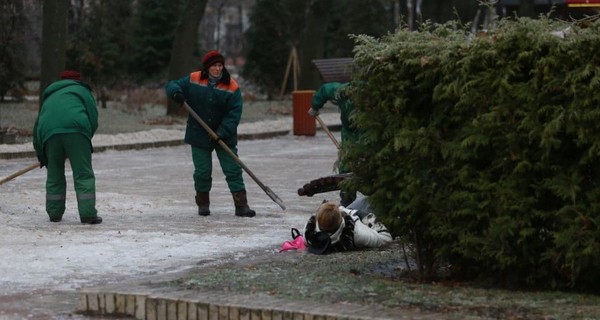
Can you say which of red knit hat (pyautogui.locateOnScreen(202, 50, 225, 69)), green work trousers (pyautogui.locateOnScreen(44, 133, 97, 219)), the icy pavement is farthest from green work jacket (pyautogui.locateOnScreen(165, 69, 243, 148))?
green work trousers (pyautogui.locateOnScreen(44, 133, 97, 219))

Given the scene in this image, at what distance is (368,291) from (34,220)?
19.2 feet

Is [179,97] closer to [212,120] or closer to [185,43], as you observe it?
[212,120]

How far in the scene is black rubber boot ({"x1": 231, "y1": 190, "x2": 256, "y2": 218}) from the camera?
14227 mm

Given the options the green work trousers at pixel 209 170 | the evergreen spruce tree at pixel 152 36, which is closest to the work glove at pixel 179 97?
the green work trousers at pixel 209 170

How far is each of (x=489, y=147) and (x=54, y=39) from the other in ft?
66.4

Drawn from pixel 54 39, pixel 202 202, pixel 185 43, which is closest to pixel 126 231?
pixel 202 202

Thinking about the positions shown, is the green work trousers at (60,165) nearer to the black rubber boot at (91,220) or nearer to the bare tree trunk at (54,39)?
the black rubber boot at (91,220)

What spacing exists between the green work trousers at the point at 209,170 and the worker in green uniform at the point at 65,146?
1.22m

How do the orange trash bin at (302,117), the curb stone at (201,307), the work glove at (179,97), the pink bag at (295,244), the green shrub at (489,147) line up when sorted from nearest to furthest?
the curb stone at (201,307) → the green shrub at (489,147) → the pink bag at (295,244) → the work glove at (179,97) → the orange trash bin at (302,117)

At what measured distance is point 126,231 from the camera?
1259 cm

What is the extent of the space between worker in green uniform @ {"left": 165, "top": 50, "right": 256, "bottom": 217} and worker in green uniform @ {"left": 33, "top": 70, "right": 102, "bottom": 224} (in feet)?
3.66

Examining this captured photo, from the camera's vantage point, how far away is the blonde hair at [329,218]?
10664mm

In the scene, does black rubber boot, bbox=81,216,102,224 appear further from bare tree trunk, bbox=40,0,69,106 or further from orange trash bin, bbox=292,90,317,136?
orange trash bin, bbox=292,90,317,136

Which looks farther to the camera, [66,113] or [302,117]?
[302,117]
